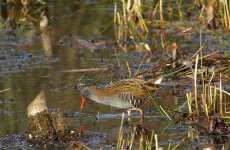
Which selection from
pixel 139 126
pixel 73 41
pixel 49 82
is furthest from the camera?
pixel 73 41

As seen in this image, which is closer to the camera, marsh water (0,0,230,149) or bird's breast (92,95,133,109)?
marsh water (0,0,230,149)

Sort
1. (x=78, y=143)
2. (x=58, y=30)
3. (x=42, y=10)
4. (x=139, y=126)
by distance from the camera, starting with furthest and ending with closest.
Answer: (x=42, y=10) → (x=58, y=30) → (x=139, y=126) → (x=78, y=143)

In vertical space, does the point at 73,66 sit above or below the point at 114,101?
below

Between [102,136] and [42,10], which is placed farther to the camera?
[42,10]

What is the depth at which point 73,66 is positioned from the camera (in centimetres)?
1161

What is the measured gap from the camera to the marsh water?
826 cm

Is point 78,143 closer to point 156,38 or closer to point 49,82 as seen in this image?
point 49,82

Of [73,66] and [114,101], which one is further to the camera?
[73,66]

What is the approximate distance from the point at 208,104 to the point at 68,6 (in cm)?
827

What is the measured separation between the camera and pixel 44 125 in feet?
26.0

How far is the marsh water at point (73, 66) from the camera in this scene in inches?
325

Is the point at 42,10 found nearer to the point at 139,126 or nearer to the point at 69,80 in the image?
the point at 69,80

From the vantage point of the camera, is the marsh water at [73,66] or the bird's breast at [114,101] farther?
the bird's breast at [114,101]

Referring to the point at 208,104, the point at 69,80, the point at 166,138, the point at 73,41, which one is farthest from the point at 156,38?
the point at 166,138
